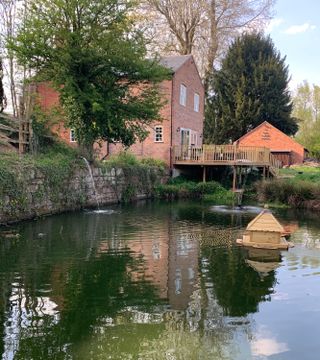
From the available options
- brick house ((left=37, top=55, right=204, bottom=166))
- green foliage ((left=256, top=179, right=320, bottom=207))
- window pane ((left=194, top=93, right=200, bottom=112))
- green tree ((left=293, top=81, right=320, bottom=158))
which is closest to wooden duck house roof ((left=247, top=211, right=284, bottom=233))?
green foliage ((left=256, top=179, right=320, bottom=207))

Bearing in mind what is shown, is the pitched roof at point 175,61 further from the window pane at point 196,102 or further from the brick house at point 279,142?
the brick house at point 279,142

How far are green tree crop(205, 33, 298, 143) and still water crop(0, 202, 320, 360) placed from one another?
2644 cm

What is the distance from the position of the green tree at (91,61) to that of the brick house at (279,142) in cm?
1792

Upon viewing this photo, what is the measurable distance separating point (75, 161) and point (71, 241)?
7.30m

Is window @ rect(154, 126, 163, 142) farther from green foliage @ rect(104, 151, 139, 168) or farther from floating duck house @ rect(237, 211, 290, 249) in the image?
floating duck house @ rect(237, 211, 290, 249)

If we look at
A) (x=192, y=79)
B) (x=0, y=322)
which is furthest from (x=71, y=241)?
(x=192, y=79)

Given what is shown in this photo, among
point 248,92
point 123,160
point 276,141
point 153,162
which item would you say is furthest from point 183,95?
point 276,141

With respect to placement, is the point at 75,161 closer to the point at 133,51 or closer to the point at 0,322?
the point at 133,51

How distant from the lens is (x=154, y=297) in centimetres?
621

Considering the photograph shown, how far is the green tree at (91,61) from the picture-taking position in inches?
659

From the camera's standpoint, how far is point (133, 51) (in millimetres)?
17844

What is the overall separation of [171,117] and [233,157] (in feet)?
16.3

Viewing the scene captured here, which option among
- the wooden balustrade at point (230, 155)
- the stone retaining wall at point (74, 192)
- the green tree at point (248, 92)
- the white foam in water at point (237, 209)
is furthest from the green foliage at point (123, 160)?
the green tree at point (248, 92)

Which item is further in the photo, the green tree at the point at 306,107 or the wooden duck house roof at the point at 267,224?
the green tree at the point at 306,107
